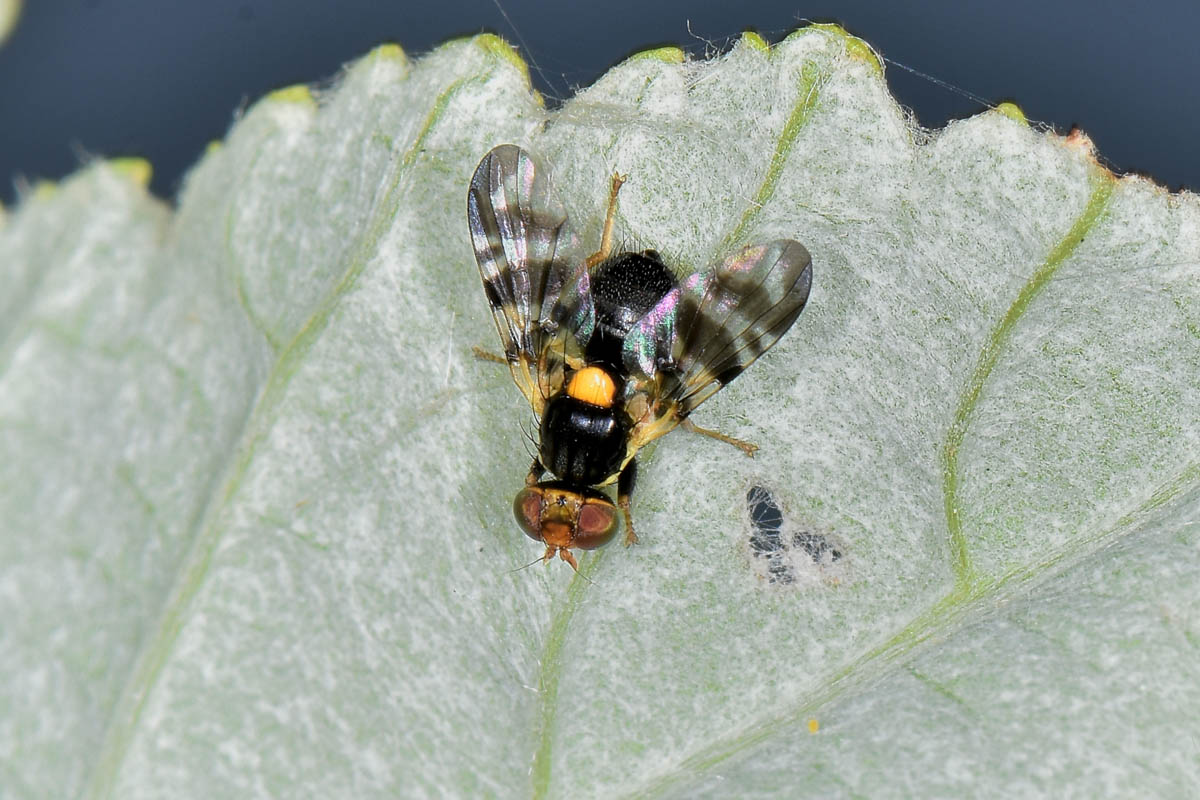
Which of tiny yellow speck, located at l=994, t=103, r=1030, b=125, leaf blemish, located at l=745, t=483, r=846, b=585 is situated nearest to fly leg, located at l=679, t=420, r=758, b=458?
leaf blemish, located at l=745, t=483, r=846, b=585

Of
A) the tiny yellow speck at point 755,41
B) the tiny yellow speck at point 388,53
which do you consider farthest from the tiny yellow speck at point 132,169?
the tiny yellow speck at point 755,41

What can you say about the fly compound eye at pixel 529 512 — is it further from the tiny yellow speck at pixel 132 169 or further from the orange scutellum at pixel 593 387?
the tiny yellow speck at pixel 132 169

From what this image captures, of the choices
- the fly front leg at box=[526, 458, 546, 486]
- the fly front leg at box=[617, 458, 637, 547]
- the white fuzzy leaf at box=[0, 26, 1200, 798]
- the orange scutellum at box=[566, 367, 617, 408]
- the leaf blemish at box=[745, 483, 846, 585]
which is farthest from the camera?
the orange scutellum at box=[566, 367, 617, 408]

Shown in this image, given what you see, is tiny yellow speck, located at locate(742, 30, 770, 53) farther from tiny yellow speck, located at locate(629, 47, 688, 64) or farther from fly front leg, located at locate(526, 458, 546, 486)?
fly front leg, located at locate(526, 458, 546, 486)

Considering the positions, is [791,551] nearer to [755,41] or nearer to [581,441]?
[581,441]

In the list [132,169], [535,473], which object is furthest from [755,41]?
[132,169]

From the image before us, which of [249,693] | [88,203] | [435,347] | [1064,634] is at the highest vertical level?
[88,203]

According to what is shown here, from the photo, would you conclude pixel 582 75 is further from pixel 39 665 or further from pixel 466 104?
pixel 39 665

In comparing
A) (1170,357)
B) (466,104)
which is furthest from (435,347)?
(1170,357)
